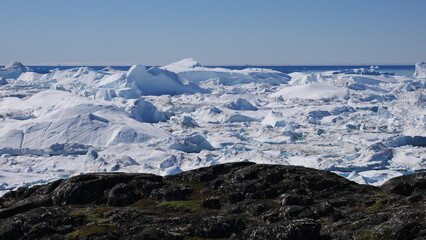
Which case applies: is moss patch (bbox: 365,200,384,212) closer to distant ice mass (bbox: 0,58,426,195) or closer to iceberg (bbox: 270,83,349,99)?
distant ice mass (bbox: 0,58,426,195)

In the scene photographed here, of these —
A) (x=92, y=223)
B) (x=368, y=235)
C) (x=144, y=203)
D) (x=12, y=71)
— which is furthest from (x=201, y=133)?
(x=12, y=71)

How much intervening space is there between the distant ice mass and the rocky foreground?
23.0 m

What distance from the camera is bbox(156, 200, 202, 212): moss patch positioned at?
13703 millimetres

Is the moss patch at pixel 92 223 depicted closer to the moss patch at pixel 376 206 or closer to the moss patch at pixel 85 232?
the moss patch at pixel 85 232

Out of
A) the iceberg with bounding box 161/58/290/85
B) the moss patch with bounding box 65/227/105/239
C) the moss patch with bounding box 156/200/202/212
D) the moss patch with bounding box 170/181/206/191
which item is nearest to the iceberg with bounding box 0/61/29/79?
the iceberg with bounding box 161/58/290/85

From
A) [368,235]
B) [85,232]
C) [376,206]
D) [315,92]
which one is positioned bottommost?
[315,92]

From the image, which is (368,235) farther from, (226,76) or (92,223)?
(226,76)

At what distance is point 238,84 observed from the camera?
484 feet

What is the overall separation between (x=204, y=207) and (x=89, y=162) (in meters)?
35.6

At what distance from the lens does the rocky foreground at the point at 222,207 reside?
11.0 meters

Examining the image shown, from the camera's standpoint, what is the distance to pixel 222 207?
14.1 metres

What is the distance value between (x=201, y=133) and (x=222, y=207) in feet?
174

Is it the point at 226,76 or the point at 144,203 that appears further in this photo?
the point at 226,76

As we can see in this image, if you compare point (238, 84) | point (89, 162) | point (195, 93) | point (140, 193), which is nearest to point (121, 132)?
point (89, 162)
